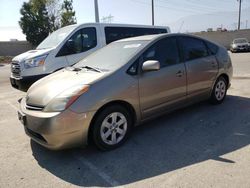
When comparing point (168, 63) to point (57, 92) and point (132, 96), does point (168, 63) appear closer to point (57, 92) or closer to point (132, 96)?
point (132, 96)

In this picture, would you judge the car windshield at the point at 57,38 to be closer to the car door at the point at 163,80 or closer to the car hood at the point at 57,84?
the car hood at the point at 57,84

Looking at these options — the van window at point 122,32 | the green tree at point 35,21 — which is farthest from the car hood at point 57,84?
→ the green tree at point 35,21

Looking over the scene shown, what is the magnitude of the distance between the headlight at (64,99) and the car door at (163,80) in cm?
104

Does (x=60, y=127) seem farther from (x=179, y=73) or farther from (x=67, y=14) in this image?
(x=67, y=14)

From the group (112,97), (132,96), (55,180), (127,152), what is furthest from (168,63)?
(55,180)

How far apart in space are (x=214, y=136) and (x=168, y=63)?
4.77ft

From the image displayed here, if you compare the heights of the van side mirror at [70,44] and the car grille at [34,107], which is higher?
the van side mirror at [70,44]

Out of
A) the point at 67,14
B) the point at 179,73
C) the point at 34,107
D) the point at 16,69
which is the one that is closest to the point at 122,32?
the point at 16,69

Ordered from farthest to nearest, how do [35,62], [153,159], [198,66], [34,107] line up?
[35,62] → [198,66] → [34,107] → [153,159]

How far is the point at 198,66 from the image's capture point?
17.8 ft

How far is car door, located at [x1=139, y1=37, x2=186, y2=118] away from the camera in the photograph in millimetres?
4438

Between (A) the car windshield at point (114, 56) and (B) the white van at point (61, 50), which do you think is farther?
(B) the white van at point (61, 50)

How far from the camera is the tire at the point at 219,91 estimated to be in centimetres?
601

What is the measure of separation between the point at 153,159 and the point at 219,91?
3.09 meters
